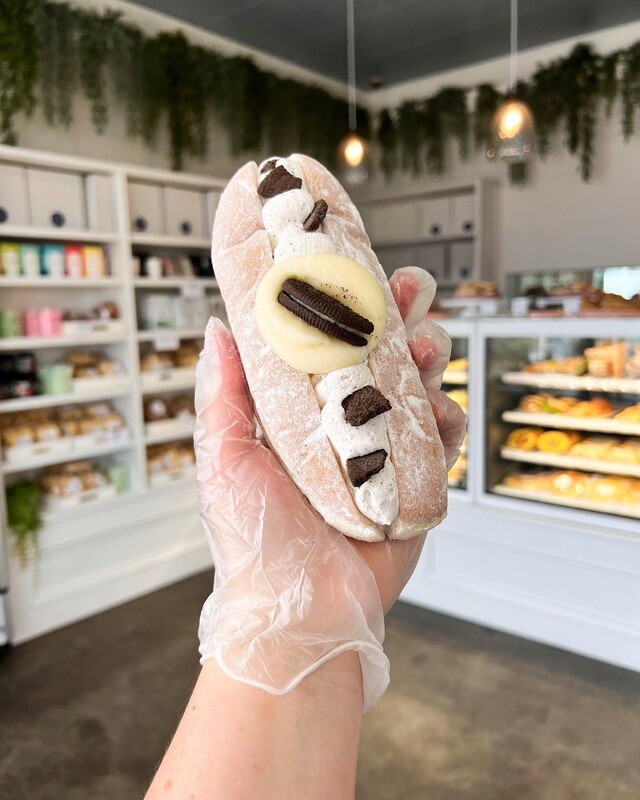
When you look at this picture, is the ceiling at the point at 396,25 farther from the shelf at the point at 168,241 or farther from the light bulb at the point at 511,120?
the shelf at the point at 168,241

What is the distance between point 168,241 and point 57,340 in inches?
36.6

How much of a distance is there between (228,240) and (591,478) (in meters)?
2.36

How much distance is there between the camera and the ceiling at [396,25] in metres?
3.96

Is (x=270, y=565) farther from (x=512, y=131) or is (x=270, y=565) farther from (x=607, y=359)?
(x=512, y=131)

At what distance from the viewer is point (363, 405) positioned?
42.6 inches

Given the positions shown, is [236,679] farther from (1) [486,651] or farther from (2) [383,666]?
(1) [486,651]

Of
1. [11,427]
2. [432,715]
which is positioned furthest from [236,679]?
[11,427]

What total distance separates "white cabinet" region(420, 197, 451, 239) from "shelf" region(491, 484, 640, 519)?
8.90ft

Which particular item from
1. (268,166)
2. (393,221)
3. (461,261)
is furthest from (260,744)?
(393,221)

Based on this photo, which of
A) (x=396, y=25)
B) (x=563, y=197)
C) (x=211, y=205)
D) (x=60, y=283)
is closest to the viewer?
(x=60, y=283)

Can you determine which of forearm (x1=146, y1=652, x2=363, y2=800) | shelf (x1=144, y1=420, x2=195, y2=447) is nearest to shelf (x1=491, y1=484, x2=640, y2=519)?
shelf (x1=144, y1=420, x2=195, y2=447)

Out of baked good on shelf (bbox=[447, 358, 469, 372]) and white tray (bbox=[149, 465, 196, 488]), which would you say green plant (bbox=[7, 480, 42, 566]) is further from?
baked good on shelf (bbox=[447, 358, 469, 372])

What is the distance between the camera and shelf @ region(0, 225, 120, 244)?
3.13 m

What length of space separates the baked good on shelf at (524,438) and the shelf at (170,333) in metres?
2.06
